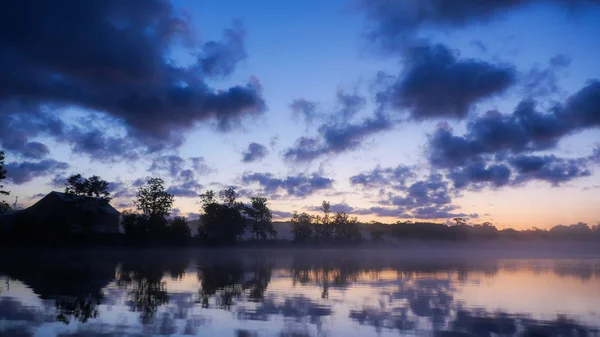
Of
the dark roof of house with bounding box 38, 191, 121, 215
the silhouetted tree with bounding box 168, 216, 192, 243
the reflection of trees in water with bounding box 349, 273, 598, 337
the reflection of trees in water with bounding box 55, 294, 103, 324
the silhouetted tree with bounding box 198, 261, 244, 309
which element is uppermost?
the dark roof of house with bounding box 38, 191, 121, 215

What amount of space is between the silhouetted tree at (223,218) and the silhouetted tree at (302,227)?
26.5 meters

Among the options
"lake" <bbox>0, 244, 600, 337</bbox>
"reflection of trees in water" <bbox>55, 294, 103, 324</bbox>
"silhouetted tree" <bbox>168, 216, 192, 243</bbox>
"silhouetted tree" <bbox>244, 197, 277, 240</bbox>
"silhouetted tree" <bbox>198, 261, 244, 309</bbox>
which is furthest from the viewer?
"silhouetted tree" <bbox>244, 197, 277, 240</bbox>

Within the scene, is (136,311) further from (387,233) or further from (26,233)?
(387,233)

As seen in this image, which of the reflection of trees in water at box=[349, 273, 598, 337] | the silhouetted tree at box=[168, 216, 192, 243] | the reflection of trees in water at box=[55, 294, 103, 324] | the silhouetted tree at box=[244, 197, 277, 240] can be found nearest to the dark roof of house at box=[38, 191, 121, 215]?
the silhouetted tree at box=[168, 216, 192, 243]

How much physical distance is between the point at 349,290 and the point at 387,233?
172673 millimetres

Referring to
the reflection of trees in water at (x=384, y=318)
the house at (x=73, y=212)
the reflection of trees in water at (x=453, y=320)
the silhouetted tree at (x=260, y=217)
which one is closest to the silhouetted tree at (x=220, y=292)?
the reflection of trees in water at (x=384, y=318)

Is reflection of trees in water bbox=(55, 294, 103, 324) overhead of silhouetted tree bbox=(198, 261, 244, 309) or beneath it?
overhead

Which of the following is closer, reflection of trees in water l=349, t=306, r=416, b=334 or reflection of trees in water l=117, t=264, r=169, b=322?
reflection of trees in water l=349, t=306, r=416, b=334

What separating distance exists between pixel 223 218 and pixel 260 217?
1494cm

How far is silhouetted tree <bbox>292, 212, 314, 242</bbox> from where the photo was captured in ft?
468

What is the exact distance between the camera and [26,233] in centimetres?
6869

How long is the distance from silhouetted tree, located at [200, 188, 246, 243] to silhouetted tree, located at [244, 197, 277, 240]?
5.48m

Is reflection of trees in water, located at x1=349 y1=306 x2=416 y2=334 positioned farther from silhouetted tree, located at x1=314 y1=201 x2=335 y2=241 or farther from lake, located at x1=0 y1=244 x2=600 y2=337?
silhouetted tree, located at x1=314 y1=201 x2=335 y2=241

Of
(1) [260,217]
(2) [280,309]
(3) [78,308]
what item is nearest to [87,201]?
(1) [260,217]
